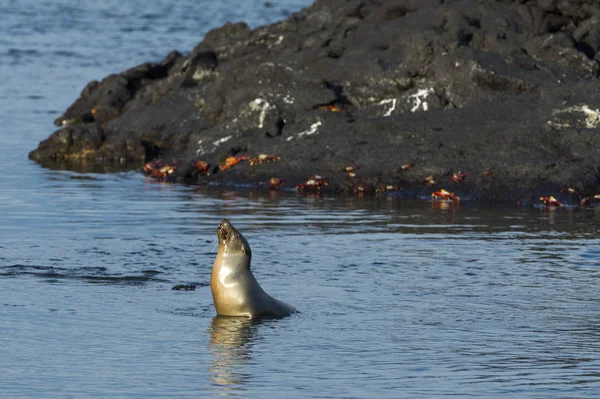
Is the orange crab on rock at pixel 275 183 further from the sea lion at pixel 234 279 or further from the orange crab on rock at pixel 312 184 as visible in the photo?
the sea lion at pixel 234 279

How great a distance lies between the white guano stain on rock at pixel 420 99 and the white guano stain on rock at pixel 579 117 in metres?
2.55

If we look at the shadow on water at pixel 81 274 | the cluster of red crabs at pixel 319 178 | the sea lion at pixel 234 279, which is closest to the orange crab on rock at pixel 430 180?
the cluster of red crabs at pixel 319 178

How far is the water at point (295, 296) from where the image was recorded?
31.8ft

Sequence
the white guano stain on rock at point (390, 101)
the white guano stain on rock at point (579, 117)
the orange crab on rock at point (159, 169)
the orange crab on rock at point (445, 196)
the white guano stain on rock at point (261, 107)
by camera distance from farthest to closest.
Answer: the white guano stain on rock at point (261, 107) → the white guano stain on rock at point (390, 101) → the orange crab on rock at point (159, 169) → the white guano stain on rock at point (579, 117) → the orange crab on rock at point (445, 196)

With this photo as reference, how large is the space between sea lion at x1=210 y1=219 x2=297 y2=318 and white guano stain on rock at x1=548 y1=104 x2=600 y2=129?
11.1m

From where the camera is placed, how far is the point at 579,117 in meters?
21.5

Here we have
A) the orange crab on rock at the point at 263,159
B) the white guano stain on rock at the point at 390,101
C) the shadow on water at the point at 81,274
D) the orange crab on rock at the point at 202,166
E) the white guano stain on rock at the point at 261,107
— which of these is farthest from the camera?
the white guano stain on rock at the point at 261,107

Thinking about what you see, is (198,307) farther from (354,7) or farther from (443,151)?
(354,7)

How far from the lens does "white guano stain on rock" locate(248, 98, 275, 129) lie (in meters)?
23.8

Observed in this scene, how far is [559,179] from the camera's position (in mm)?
20125

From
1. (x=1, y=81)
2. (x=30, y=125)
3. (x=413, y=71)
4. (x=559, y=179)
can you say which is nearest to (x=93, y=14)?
(x=1, y=81)

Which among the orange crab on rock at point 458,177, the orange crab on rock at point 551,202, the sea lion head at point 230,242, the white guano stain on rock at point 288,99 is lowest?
the sea lion head at point 230,242

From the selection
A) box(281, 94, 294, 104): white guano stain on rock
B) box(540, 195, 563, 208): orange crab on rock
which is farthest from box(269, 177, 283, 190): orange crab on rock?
box(540, 195, 563, 208): orange crab on rock

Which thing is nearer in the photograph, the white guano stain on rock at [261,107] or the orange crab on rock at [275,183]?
the orange crab on rock at [275,183]
